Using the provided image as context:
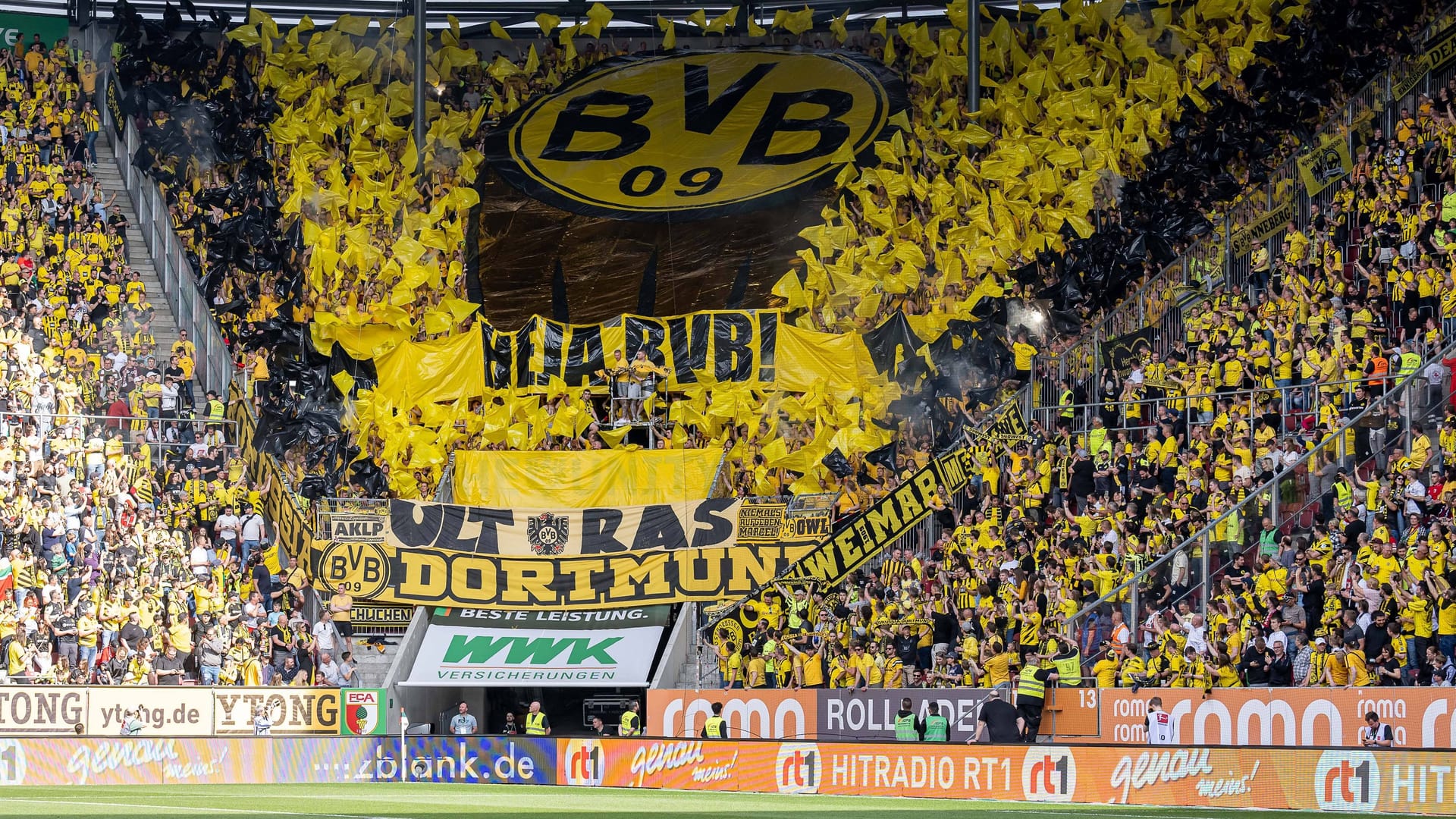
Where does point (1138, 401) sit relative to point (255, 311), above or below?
below

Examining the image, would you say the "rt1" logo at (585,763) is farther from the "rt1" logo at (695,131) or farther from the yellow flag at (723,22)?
the yellow flag at (723,22)

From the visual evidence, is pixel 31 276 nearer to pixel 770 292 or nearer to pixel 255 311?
pixel 255 311

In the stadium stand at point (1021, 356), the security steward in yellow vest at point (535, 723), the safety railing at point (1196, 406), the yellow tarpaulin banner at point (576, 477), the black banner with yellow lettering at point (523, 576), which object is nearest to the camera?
the stadium stand at point (1021, 356)

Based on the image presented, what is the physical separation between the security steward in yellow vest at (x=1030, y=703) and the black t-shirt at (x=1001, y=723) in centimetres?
15

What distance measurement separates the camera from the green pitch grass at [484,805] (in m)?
16.1

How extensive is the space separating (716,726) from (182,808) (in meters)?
8.73

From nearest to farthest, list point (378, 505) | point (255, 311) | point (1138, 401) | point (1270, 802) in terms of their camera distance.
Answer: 1. point (1270, 802)
2. point (1138, 401)
3. point (378, 505)
4. point (255, 311)

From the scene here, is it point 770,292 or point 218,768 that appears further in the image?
point 770,292

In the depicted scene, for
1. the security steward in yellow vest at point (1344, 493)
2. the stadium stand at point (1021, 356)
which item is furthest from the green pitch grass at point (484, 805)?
the security steward in yellow vest at point (1344, 493)

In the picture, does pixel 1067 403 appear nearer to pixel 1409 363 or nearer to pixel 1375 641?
pixel 1409 363

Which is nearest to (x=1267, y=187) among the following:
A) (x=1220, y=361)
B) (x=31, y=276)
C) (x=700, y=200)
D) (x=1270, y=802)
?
(x=1220, y=361)

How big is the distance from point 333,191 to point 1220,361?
51.1 ft

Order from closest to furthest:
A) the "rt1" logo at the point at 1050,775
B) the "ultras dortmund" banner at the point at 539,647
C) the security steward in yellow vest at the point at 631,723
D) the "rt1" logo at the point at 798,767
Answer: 1. the "rt1" logo at the point at 1050,775
2. the "rt1" logo at the point at 798,767
3. the security steward in yellow vest at the point at 631,723
4. the "ultras dortmund" banner at the point at 539,647

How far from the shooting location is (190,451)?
3019 cm
